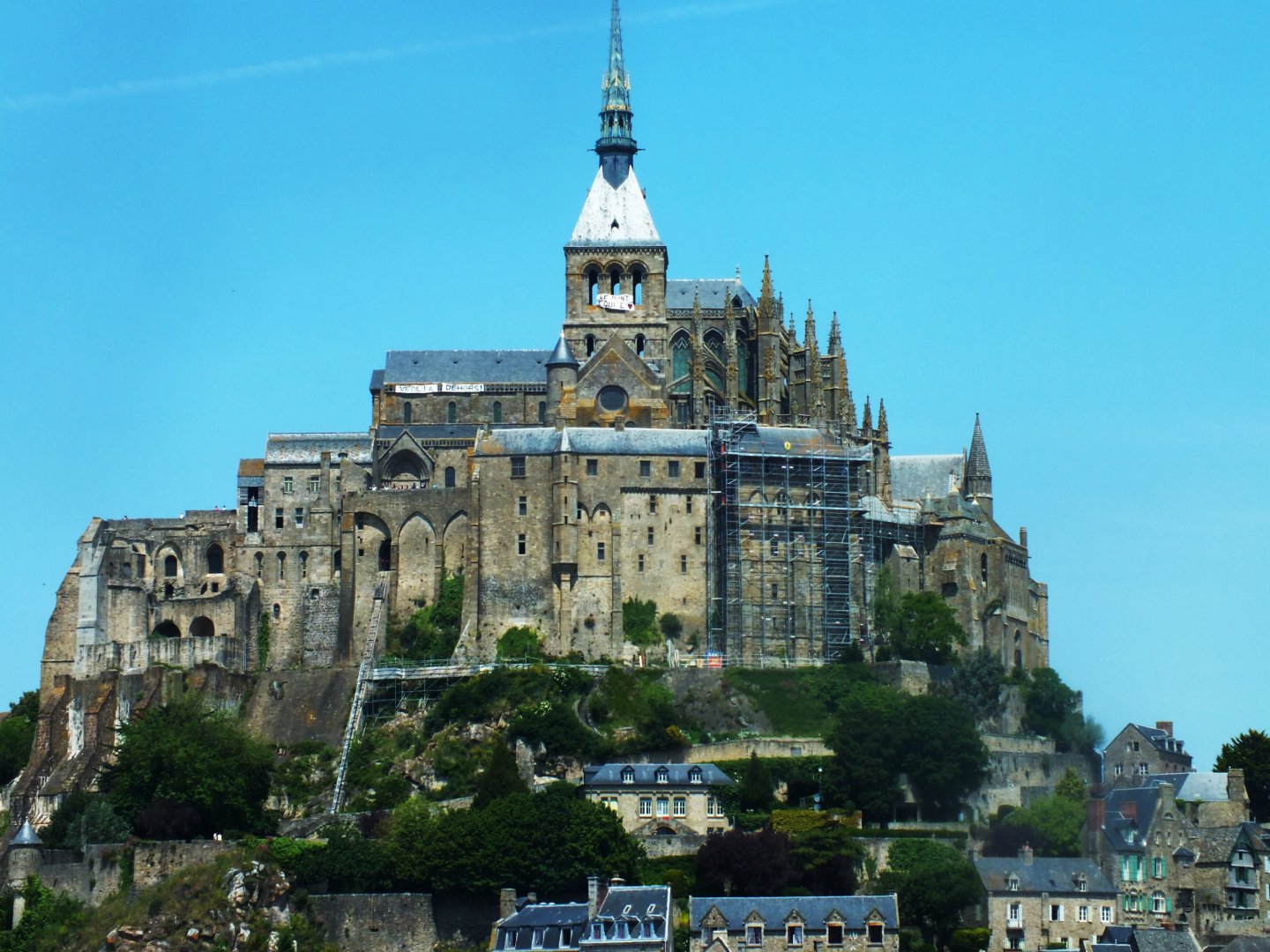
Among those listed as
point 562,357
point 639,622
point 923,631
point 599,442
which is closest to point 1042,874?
point 923,631

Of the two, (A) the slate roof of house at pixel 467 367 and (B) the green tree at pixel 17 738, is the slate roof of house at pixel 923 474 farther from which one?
(B) the green tree at pixel 17 738

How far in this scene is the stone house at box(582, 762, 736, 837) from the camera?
9219 centimetres

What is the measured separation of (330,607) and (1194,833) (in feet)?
114

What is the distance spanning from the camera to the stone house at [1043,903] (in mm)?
87312

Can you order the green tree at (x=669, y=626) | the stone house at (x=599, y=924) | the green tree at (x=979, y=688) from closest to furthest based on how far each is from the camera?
the stone house at (x=599, y=924) → the green tree at (x=979, y=688) → the green tree at (x=669, y=626)

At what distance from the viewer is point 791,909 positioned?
8412 cm

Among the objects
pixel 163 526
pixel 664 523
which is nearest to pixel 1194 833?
pixel 664 523

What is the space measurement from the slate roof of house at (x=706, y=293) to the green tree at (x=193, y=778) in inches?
1219

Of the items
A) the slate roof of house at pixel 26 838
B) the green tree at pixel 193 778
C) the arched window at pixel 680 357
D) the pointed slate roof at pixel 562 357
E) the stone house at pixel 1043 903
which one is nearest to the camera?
the stone house at pixel 1043 903

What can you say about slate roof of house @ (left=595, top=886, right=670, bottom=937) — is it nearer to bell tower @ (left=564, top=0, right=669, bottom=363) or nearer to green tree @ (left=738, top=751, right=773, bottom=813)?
green tree @ (left=738, top=751, right=773, bottom=813)

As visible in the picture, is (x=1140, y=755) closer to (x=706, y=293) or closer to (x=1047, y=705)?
(x=1047, y=705)

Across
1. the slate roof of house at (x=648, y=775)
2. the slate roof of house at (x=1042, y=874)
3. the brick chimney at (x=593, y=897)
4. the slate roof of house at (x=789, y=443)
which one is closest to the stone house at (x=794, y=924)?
the brick chimney at (x=593, y=897)

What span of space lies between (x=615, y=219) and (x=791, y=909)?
40.8 meters

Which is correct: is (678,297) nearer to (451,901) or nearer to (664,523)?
(664,523)
